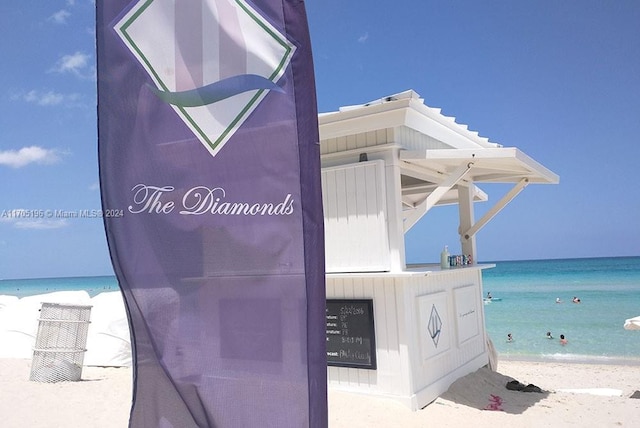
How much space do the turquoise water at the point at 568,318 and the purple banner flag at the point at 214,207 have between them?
15236mm

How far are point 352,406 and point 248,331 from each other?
347cm

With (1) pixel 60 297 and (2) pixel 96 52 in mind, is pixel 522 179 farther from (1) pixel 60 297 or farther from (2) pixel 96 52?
(1) pixel 60 297

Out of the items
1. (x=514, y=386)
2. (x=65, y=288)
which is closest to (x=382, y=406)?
(x=514, y=386)

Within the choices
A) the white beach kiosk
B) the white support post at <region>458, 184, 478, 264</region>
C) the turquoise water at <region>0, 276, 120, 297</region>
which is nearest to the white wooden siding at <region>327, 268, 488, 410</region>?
the white beach kiosk

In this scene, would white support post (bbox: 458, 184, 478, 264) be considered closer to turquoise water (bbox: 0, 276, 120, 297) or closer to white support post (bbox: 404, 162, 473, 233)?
white support post (bbox: 404, 162, 473, 233)

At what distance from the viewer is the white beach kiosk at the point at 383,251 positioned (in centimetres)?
517

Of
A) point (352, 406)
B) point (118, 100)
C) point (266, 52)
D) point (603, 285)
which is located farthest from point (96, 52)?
point (603, 285)

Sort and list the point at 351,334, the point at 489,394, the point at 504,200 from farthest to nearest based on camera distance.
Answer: the point at 504,200
the point at 489,394
the point at 351,334

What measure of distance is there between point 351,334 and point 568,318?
23.4 meters

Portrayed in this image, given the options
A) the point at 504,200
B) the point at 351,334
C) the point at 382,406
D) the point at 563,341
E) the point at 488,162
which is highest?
the point at 488,162

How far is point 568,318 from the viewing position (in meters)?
25.3

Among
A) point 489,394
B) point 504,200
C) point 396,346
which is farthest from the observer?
point 504,200

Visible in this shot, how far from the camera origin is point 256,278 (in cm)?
196

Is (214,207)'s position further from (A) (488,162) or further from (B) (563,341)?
(B) (563,341)
